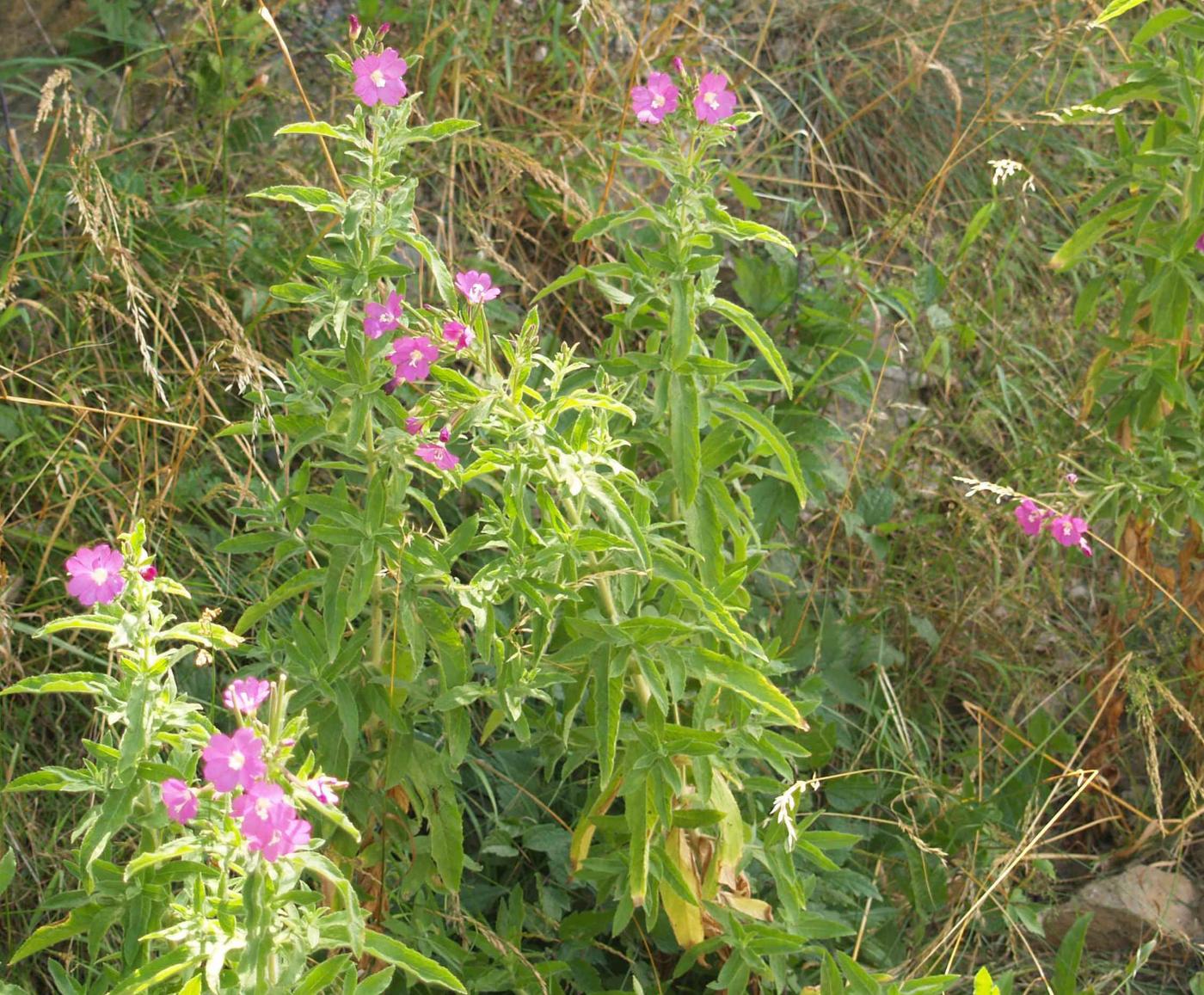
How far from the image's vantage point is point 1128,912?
8.77 feet

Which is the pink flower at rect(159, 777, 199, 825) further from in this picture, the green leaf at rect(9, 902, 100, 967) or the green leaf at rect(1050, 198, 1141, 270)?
the green leaf at rect(1050, 198, 1141, 270)

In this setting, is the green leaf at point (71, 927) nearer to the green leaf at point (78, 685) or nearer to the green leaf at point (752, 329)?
the green leaf at point (78, 685)

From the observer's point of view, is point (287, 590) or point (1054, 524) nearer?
point (287, 590)

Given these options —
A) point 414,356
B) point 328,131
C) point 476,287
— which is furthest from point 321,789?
point 328,131

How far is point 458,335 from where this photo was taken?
5.82ft

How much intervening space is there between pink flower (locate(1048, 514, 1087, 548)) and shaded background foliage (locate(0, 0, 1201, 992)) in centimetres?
15

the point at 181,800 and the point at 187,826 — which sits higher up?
the point at 181,800

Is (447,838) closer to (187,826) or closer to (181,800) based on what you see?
(187,826)

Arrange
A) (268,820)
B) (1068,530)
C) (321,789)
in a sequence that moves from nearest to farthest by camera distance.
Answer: (268,820), (321,789), (1068,530)

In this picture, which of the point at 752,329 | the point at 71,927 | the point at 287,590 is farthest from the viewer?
the point at 752,329

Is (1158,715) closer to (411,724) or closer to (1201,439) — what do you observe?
(1201,439)

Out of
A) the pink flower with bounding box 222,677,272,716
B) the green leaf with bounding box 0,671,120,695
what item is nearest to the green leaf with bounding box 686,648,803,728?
the pink flower with bounding box 222,677,272,716

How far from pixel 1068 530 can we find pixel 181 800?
5.40ft

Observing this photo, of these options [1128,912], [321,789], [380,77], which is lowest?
[1128,912]
